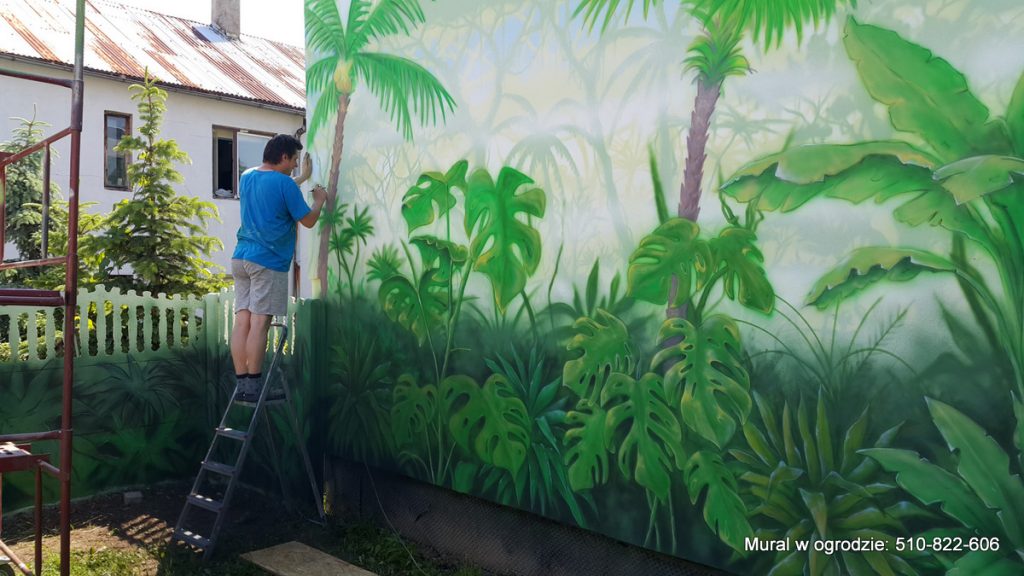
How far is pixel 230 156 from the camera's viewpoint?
16.8 meters

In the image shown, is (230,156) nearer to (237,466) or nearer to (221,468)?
(221,468)

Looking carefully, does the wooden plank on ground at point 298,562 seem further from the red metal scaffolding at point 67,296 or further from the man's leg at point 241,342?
the red metal scaffolding at point 67,296

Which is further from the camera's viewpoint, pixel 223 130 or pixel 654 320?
pixel 223 130

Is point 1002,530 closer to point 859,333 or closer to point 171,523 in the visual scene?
point 859,333

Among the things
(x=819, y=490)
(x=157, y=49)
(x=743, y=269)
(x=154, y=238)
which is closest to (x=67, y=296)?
(x=743, y=269)

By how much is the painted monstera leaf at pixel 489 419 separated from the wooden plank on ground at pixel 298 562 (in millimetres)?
883

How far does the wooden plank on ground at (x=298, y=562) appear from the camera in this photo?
4391mm

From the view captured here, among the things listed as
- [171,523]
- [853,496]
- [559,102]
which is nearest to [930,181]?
[853,496]

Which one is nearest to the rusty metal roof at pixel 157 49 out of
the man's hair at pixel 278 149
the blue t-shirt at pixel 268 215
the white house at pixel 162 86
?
the white house at pixel 162 86

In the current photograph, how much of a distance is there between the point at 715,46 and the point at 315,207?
2967mm

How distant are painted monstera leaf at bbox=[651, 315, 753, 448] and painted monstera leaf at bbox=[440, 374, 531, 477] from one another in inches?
36.6

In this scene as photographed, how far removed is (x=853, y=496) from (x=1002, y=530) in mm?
467

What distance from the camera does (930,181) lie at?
2.72m

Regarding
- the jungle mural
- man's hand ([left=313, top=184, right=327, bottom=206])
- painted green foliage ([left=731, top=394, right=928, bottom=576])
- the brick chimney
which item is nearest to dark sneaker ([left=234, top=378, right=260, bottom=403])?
the jungle mural
